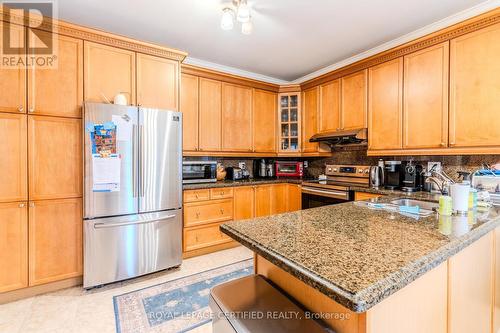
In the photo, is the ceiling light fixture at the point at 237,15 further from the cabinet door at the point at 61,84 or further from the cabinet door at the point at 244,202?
the cabinet door at the point at 244,202

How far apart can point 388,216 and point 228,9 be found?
6.88 feet

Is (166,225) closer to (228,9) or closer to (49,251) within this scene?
(49,251)

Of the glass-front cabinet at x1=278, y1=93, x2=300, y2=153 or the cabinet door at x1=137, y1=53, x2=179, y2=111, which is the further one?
the glass-front cabinet at x1=278, y1=93, x2=300, y2=153

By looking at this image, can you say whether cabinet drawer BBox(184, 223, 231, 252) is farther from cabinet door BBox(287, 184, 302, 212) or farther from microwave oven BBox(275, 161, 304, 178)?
microwave oven BBox(275, 161, 304, 178)

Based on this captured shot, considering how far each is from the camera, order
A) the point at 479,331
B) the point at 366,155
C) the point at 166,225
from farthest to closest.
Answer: the point at 366,155, the point at 166,225, the point at 479,331

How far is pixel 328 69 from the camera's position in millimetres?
3701

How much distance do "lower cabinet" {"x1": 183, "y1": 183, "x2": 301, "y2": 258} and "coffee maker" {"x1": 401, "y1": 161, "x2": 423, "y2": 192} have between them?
1.35 meters

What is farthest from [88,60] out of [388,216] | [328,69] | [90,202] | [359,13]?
[328,69]

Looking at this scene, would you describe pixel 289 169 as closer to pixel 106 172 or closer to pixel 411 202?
pixel 411 202

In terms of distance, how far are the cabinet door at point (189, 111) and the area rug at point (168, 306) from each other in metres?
1.63

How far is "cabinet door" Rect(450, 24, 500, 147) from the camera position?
2.07m

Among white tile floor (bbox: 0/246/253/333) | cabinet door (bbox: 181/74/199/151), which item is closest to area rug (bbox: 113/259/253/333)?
white tile floor (bbox: 0/246/253/333)

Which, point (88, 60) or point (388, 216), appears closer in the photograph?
point (388, 216)

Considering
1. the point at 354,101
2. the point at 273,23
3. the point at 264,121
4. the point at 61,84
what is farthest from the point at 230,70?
the point at 61,84
